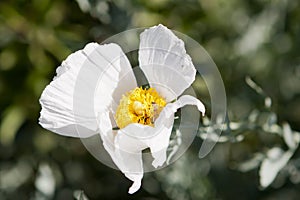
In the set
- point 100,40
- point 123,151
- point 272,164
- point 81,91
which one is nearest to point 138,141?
point 123,151

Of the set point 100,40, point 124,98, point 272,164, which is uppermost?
point 124,98

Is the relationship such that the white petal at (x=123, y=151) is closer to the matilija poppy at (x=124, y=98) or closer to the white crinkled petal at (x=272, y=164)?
the matilija poppy at (x=124, y=98)

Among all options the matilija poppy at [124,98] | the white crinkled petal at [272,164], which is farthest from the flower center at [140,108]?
the white crinkled petal at [272,164]

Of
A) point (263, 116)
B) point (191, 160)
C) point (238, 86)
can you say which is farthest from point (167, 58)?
point (238, 86)

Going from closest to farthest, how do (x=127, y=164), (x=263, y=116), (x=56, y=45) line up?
(x=127, y=164)
(x=263, y=116)
(x=56, y=45)

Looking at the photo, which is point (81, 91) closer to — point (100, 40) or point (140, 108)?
point (140, 108)

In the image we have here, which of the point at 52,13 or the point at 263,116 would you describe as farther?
the point at 52,13

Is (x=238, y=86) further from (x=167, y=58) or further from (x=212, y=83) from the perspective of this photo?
(x=167, y=58)
